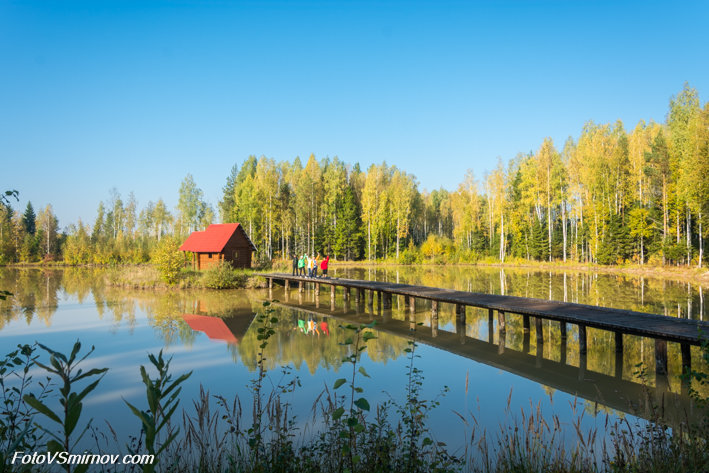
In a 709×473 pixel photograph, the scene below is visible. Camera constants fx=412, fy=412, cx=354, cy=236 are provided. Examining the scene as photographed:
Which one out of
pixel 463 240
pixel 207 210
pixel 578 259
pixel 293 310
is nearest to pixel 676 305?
pixel 293 310

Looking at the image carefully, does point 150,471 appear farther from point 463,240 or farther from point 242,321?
point 463,240

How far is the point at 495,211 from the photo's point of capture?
48094mm

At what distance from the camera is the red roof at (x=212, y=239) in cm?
3192

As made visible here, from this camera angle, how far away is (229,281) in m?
26.5

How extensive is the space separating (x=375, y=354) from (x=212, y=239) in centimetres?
2545

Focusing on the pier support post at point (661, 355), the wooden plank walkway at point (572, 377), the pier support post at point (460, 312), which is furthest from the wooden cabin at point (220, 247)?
the pier support post at point (661, 355)

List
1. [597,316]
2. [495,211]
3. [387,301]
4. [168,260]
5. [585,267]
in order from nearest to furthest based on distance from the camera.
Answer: [597,316], [387,301], [168,260], [585,267], [495,211]

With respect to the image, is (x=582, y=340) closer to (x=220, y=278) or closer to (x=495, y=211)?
(x=220, y=278)

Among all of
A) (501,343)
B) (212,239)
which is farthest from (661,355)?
(212,239)

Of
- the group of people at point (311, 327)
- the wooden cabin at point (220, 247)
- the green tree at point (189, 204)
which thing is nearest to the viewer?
the group of people at point (311, 327)

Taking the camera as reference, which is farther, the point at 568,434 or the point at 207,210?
the point at 207,210

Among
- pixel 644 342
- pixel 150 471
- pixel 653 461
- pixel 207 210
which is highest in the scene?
pixel 207 210

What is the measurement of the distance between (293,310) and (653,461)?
16.1 meters

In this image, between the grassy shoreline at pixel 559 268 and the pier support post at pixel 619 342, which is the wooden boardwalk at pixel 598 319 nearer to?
the pier support post at pixel 619 342
